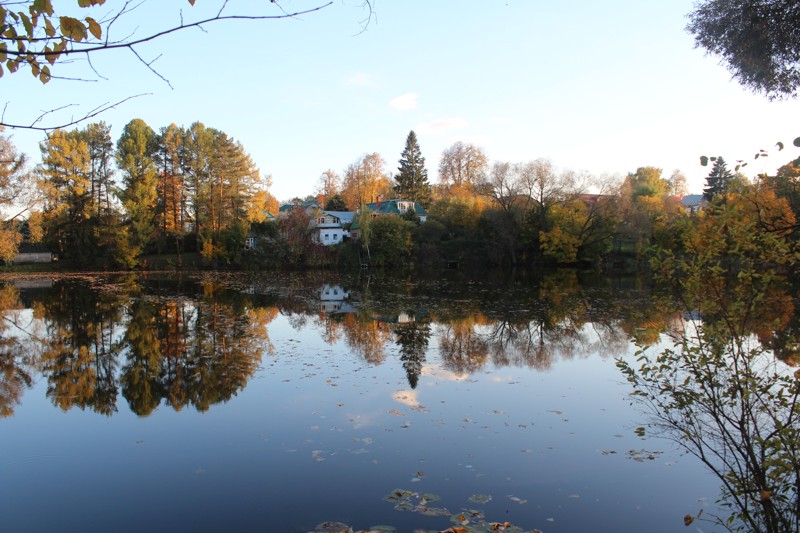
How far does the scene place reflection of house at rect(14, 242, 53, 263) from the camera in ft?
173

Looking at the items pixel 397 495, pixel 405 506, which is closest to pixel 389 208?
pixel 397 495

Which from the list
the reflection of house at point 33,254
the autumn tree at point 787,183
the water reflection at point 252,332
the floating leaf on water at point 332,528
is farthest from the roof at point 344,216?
the autumn tree at point 787,183

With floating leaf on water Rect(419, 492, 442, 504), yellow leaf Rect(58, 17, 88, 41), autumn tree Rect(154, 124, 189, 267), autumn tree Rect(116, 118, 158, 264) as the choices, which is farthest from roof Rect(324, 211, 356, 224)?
yellow leaf Rect(58, 17, 88, 41)

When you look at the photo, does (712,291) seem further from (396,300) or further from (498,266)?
(498,266)

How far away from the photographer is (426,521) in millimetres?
5480

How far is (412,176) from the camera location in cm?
7731

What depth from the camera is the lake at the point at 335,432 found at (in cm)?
582

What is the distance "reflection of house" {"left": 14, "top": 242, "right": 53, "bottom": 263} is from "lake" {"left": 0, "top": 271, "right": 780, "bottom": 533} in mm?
43157

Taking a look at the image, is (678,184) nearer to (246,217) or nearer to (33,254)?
(246,217)

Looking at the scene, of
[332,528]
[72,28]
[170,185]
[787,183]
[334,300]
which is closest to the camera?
[72,28]

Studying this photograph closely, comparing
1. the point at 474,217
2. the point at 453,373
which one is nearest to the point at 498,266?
the point at 474,217

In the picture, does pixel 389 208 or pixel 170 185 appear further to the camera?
pixel 389 208

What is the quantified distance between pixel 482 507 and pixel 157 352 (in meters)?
10.8

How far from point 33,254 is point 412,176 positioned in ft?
158
